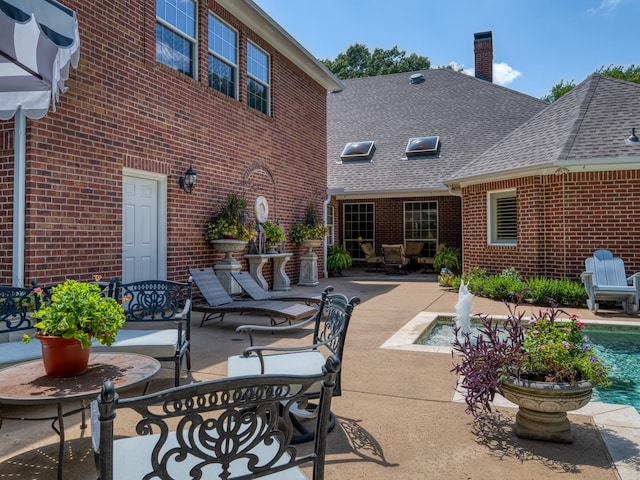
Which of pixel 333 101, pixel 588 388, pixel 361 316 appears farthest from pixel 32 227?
pixel 333 101

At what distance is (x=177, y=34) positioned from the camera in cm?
871

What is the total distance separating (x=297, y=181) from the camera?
1319 centimetres

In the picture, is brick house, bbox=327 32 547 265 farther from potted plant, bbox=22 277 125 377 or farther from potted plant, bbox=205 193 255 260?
potted plant, bbox=22 277 125 377

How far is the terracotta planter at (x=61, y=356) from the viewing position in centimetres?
277

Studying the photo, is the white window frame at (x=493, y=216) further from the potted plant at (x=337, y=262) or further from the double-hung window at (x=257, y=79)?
the double-hung window at (x=257, y=79)

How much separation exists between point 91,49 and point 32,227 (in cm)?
275

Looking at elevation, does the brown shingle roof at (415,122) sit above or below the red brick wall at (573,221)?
above

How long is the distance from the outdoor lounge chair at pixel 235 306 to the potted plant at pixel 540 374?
3491 mm

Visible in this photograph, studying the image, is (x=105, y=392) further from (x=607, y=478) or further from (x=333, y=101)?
(x=333, y=101)

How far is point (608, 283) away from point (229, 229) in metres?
7.14

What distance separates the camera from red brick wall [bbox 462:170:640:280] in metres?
9.77

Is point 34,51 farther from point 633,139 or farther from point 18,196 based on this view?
point 633,139

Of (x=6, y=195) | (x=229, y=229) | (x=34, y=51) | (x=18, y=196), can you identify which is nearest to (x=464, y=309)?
(x=229, y=229)

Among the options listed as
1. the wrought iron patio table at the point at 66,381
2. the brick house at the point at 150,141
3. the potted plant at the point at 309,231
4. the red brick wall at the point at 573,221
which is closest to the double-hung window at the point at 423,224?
the potted plant at the point at 309,231
